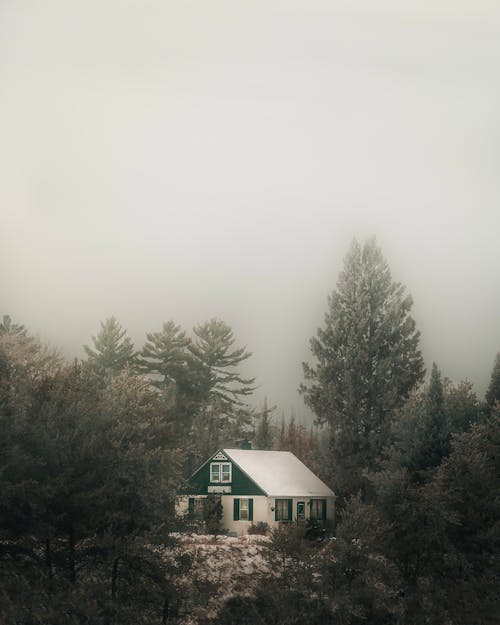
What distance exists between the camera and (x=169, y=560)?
149 ft

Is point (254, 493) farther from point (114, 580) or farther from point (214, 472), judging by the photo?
point (114, 580)

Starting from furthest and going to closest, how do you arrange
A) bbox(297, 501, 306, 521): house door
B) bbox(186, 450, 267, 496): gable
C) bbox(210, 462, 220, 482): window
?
bbox(210, 462, 220, 482): window < bbox(297, 501, 306, 521): house door < bbox(186, 450, 267, 496): gable

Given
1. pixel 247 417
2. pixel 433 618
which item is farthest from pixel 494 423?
pixel 247 417

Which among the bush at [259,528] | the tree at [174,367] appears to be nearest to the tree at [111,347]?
the tree at [174,367]

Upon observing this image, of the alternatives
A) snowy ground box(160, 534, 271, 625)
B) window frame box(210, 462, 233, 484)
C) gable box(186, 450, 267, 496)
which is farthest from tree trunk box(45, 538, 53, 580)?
window frame box(210, 462, 233, 484)

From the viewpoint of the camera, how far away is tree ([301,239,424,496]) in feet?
225

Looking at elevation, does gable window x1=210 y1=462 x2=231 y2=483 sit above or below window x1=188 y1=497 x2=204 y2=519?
above

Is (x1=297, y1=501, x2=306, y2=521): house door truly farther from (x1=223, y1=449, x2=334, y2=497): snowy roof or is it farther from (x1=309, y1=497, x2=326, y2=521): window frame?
(x1=309, y1=497, x2=326, y2=521): window frame

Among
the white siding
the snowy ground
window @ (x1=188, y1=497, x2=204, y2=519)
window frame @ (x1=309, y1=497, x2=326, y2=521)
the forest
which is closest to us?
the forest

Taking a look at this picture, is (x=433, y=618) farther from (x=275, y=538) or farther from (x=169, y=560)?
(x=169, y=560)

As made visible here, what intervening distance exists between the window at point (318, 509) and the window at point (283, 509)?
6.32ft

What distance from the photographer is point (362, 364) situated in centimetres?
7194

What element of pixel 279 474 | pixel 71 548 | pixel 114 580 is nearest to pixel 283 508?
pixel 279 474

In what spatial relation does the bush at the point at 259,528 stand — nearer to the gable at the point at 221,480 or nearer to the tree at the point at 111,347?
the gable at the point at 221,480
